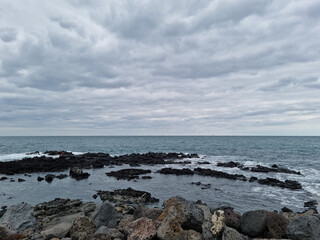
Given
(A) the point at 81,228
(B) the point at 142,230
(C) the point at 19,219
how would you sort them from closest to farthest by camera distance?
(B) the point at 142,230
(A) the point at 81,228
(C) the point at 19,219

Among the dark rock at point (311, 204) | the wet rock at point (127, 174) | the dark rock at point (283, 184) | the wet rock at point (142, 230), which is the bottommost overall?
the wet rock at point (127, 174)

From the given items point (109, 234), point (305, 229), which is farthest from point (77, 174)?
point (305, 229)

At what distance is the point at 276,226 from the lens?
6.86 meters

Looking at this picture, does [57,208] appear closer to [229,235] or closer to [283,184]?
[229,235]

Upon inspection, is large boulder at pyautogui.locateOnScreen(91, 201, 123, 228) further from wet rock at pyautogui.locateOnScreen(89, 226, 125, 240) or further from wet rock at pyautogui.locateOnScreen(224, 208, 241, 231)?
wet rock at pyautogui.locateOnScreen(224, 208, 241, 231)

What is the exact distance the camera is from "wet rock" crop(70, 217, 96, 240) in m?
7.41

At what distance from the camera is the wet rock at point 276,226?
670 cm

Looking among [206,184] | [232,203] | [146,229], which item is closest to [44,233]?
[146,229]

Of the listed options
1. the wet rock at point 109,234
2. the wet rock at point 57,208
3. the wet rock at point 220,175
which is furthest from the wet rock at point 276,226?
the wet rock at point 220,175

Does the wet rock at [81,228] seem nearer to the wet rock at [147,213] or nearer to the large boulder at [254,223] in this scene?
the wet rock at [147,213]

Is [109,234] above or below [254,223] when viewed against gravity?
below

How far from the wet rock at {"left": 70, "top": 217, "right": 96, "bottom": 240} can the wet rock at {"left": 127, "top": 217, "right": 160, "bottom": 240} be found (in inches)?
53.8

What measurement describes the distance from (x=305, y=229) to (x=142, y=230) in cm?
448

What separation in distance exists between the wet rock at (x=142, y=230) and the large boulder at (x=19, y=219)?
4837mm
